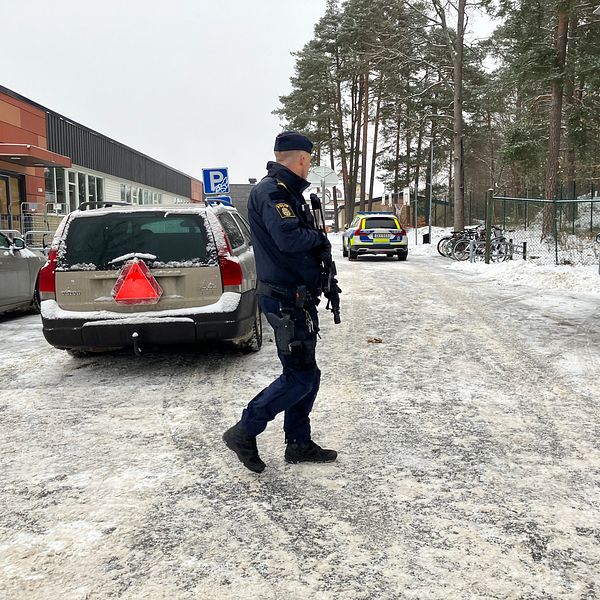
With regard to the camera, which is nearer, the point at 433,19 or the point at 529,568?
the point at 529,568

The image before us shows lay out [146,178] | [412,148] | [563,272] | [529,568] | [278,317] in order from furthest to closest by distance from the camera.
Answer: [412,148] → [146,178] → [563,272] → [278,317] → [529,568]

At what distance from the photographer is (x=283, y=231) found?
3242 millimetres

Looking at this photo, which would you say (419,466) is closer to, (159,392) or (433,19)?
(159,392)

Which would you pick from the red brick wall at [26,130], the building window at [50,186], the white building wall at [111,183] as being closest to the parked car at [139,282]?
the red brick wall at [26,130]

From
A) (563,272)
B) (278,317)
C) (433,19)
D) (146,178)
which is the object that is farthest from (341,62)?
(278,317)

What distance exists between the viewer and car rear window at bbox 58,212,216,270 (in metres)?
5.71

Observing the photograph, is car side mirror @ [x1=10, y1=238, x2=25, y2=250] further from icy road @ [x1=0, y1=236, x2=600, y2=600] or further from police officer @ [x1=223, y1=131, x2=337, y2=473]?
→ police officer @ [x1=223, y1=131, x2=337, y2=473]

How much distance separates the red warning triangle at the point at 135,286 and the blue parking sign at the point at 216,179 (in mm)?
11810

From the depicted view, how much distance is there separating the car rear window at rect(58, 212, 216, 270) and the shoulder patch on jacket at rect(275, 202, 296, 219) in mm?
2569

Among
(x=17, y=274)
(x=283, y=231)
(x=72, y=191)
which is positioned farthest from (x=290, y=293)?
(x=72, y=191)

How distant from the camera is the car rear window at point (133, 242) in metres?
5.71

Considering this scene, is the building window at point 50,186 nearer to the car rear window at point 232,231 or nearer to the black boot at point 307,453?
the car rear window at point 232,231

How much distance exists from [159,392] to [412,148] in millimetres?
50255

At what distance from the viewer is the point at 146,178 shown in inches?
1718
